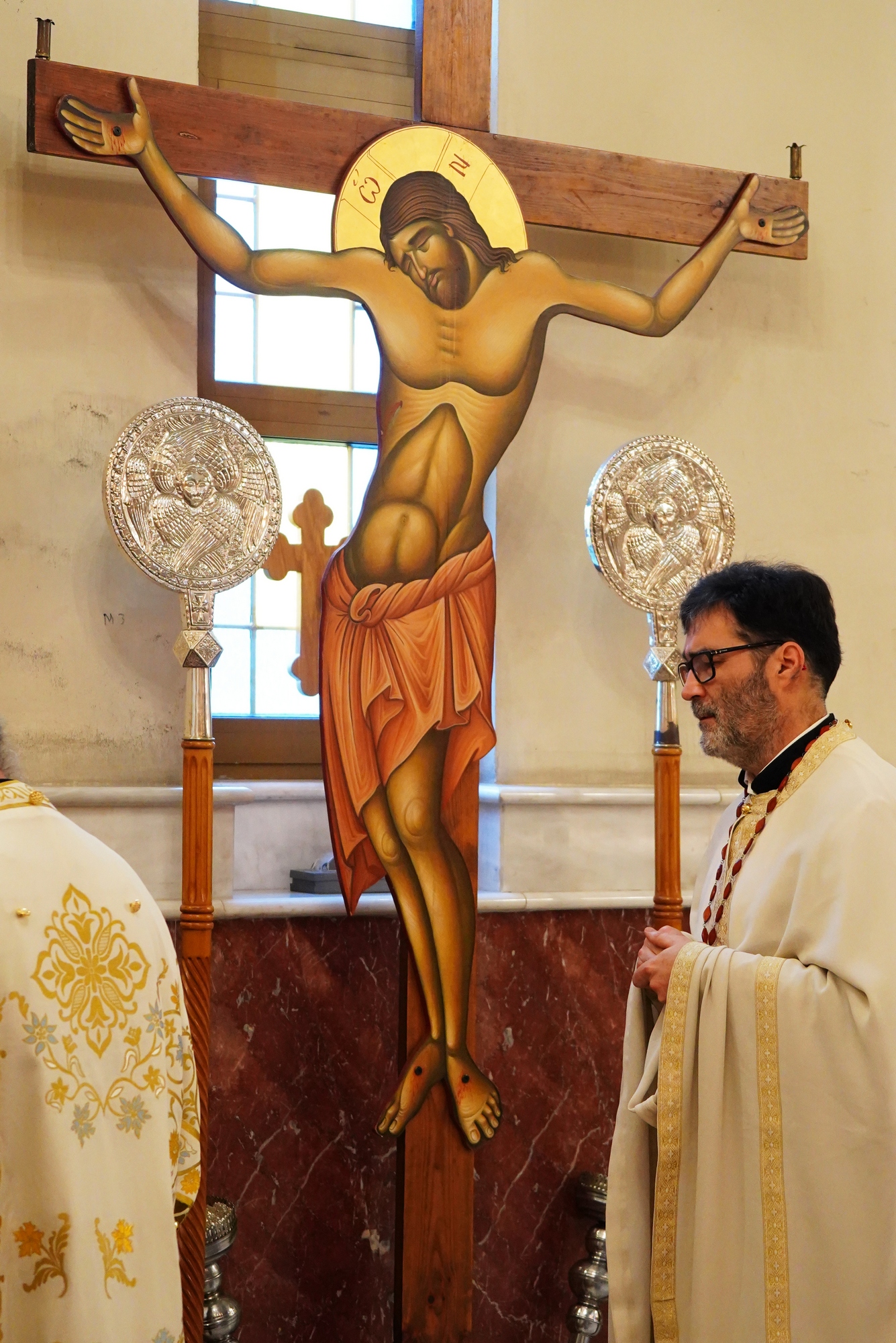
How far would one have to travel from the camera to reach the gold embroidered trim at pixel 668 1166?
268 centimetres

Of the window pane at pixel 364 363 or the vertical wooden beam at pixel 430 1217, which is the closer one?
the vertical wooden beam at pixel 430 1217

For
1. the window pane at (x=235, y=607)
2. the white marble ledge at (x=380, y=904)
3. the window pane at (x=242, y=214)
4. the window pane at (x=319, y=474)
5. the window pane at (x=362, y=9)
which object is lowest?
the white marble ledge at (x=380, y=904)

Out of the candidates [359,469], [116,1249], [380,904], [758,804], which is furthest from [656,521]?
[116,1249]

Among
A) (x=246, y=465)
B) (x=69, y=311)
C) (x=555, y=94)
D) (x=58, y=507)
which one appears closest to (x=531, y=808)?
(x=246, y=465)

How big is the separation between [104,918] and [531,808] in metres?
1.66

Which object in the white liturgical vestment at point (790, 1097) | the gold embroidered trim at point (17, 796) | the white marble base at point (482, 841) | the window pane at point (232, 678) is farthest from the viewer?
the window pane at point (232, 678)

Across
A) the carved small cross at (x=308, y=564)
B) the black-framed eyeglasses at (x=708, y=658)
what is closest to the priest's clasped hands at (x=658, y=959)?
the black-framed eyeglasses at (x=708, y=658)

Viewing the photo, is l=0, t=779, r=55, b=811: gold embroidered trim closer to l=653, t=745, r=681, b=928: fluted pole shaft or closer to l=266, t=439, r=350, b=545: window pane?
l=653, t=745, r=681, b=928: fluted pole shaft

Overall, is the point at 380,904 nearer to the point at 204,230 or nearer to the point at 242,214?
the point at 204,230

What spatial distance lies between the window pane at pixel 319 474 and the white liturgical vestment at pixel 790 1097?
6.70 feet

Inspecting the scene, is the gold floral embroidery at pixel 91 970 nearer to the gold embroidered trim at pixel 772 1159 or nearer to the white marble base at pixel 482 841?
the white marble base at pixel 482 841

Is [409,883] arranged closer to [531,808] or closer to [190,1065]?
[531,808]

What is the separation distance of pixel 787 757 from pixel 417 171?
5.92 ft

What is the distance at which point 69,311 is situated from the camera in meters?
3.54
